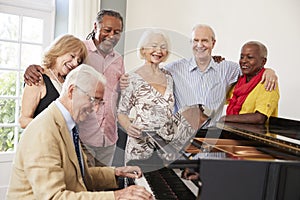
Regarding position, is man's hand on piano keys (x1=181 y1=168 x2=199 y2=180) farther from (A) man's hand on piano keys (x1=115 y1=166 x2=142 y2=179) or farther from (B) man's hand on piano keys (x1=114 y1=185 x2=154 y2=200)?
(A) man's hand on piano keys (x1=115 y1=166 x2=142 y2=179)

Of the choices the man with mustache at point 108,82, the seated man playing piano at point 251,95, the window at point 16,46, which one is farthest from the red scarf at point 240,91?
the window at point 16,46

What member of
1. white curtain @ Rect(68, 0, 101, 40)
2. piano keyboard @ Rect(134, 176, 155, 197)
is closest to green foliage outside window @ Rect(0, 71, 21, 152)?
white curtain @ Rect(68, 0, 101, 40)

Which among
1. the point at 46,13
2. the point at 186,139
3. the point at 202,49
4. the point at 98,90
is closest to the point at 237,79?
the point at 202,49

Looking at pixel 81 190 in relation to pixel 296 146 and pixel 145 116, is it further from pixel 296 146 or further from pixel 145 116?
pixel 296 146

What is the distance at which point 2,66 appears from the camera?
3414 millimetres

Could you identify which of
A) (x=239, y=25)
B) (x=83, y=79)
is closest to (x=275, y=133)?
(x=83, y=79)

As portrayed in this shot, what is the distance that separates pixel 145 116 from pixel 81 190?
51cm

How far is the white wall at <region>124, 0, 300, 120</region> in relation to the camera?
103 inches

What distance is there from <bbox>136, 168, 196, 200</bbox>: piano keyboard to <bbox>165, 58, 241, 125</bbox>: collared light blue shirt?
1.29 ft

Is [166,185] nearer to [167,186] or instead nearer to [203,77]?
[167,186]

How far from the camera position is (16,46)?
3469 millimetres

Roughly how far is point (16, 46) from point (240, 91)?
2.18m

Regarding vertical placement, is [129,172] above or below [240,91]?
below

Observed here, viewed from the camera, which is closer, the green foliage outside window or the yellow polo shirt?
the yellow polo shirt
